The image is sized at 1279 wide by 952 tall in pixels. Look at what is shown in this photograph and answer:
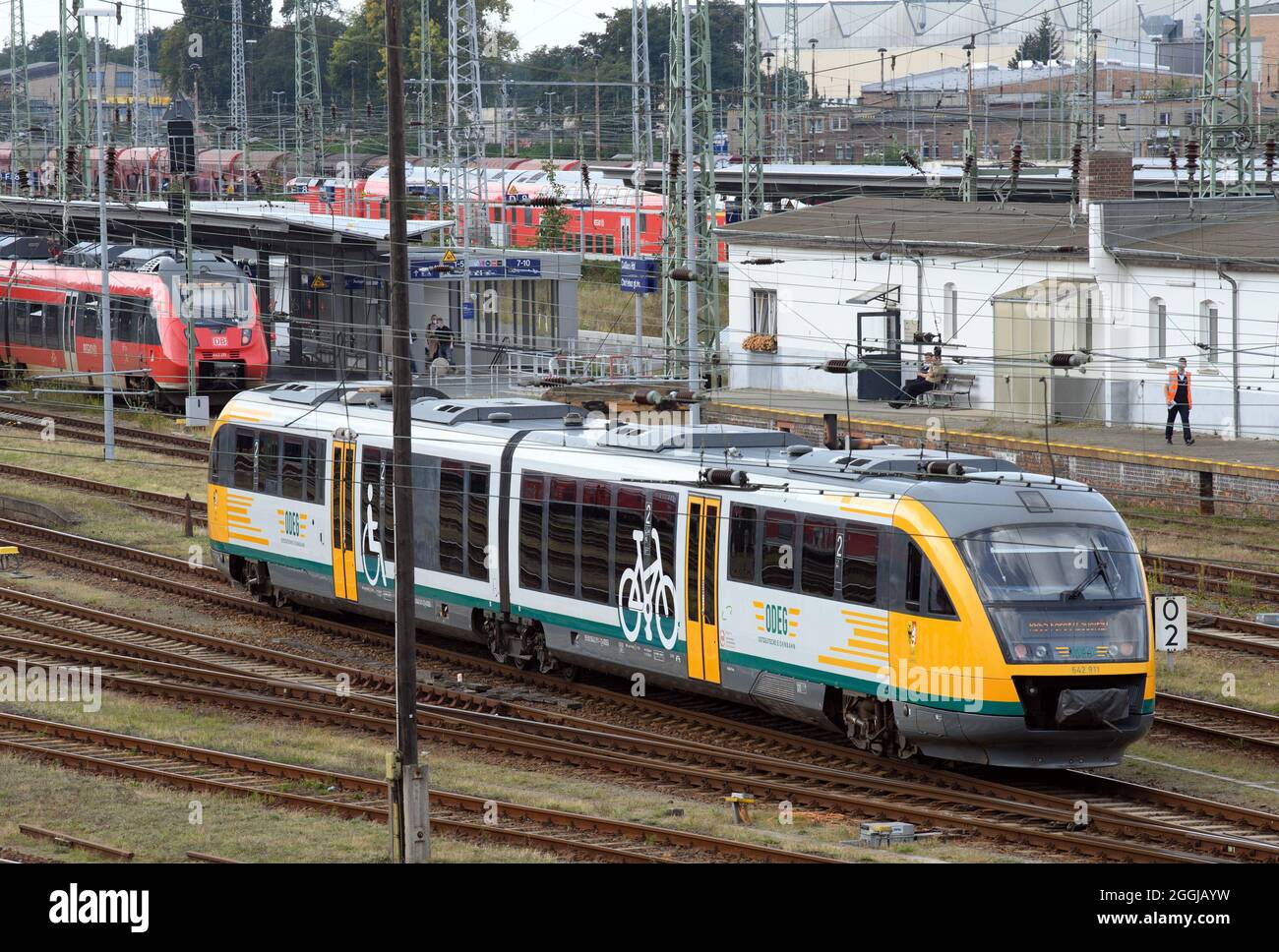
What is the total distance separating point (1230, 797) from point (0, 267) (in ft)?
123

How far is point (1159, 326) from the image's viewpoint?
36.5 metres

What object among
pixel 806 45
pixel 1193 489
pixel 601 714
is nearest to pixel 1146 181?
pixel 1193 489

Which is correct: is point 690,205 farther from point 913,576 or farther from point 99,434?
point 913,576

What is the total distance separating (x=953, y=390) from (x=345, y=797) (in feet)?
85.2

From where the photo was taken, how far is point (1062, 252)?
3803 cm

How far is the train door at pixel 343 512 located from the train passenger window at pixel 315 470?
26 centimetres

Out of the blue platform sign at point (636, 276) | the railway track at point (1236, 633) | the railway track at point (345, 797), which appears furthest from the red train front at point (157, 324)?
the railway track at point (1236, 633)

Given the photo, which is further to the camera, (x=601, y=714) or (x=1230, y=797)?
(x=601, y=714)

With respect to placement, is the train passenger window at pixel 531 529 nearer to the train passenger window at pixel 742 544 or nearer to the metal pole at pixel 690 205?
the train passenger window at pixel 742 544

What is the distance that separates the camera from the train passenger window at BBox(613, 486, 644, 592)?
63.8ft

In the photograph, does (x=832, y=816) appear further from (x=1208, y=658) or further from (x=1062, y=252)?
(x=1062, y=252)

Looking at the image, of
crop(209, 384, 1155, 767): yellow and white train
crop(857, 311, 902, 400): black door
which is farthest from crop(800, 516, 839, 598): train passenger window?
crop(857, 311, 902, 400): black door

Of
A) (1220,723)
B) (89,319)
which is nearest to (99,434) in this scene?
(89,319)

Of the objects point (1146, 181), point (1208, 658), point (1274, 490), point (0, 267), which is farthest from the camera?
point (1146, 181)
